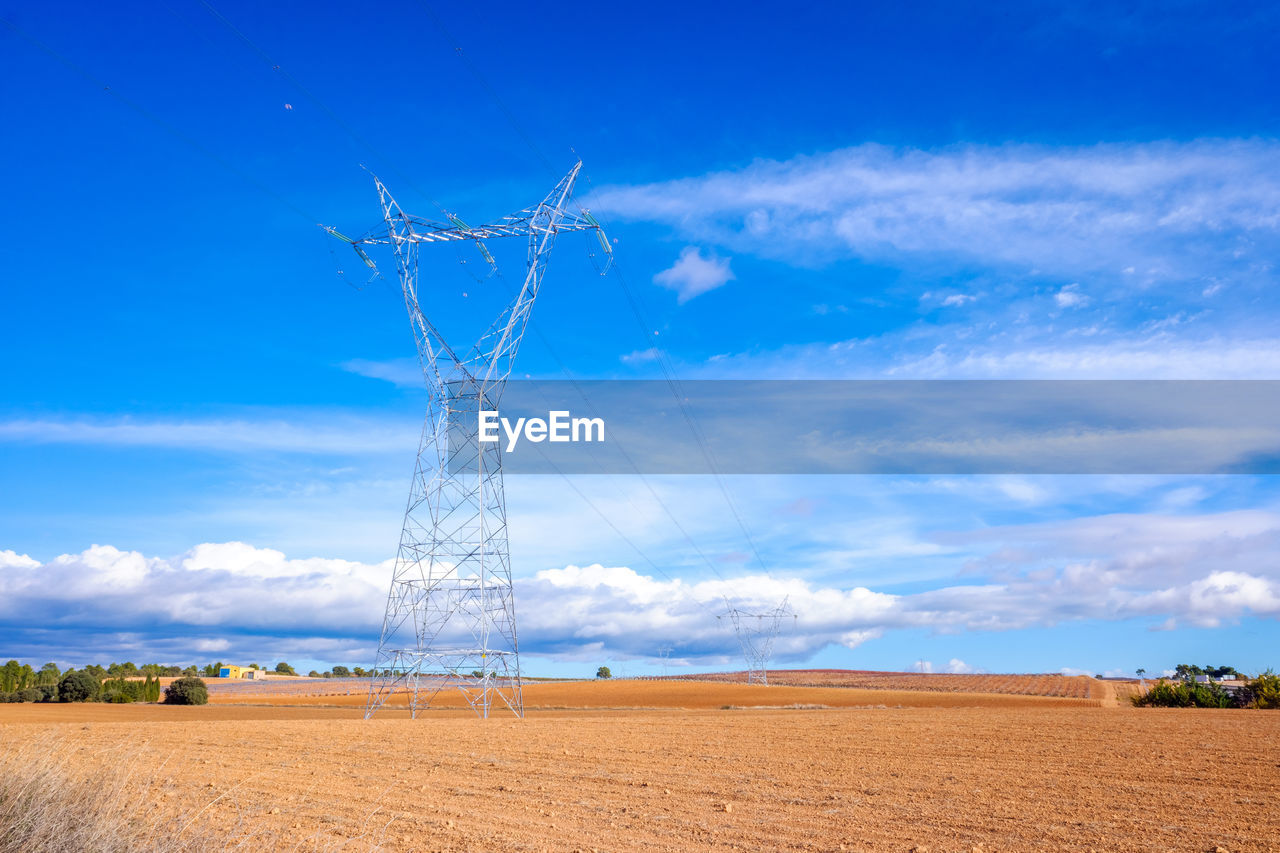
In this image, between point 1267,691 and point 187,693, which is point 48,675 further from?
point 1267,691

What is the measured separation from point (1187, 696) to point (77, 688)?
9160cm

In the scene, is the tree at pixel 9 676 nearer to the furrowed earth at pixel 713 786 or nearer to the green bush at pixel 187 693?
the green bush at pixel 187 693

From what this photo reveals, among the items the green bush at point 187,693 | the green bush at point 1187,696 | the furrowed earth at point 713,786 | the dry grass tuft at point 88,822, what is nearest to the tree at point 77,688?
the green bush at point 187,693

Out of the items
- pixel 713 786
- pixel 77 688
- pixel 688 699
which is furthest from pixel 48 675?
pixel 713 786

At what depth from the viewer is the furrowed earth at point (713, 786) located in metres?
12.2

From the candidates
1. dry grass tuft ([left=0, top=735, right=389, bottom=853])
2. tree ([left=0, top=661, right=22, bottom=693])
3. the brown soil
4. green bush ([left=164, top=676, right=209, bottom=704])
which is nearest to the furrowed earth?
dry grass tuft ([left=0, top=735, right=389, bottom=853])

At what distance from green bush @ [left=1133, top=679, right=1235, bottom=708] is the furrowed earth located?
69.9 ft

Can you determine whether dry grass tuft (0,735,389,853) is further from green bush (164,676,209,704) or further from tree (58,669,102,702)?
tree (58,669,102,702)

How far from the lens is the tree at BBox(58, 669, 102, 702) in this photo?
3196 inches

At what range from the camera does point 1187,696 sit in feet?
174

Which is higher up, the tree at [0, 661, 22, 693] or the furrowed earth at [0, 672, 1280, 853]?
the furrowed earth at [0, 672, 1280, 853]

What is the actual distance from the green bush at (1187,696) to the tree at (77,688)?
89.3 m

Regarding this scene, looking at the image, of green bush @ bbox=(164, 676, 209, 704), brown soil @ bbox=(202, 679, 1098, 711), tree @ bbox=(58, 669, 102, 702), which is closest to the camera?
green bush @ bbox=(164, 676, 209, 704)

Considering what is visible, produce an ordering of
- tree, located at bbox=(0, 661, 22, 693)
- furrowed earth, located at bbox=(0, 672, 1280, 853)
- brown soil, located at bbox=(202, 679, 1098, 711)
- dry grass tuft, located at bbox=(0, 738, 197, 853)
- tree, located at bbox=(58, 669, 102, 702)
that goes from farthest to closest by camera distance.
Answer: tree, located at bbox=(0, 661, 22, 693), tree, located at bbox=(58, 669, 102, 702), brown soil, located at bbox=(202, 679, 1098, 711), furrowed earth, located at bbox=(0, 672, 1280, 853), dry grass tuft, located at bbox=(0, 738, 197, 853)
